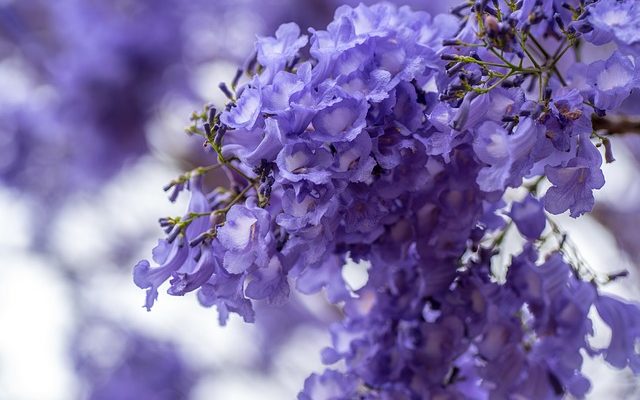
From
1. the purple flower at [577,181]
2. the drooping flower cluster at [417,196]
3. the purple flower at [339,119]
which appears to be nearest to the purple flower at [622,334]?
the drooping flower cluster at [417,196]

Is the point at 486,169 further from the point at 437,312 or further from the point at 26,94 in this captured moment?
the point at 26,94

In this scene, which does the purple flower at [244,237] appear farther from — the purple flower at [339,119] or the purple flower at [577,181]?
the purple flower at [577,181]

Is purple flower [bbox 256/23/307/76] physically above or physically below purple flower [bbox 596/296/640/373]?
above

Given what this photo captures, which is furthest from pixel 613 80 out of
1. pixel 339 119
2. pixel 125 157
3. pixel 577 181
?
pixel 125 157

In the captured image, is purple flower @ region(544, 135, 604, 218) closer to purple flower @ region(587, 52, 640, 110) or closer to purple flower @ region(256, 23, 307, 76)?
purple flower @ region(587, 52, 640, 110)

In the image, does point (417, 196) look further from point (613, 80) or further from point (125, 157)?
point (125, 157)

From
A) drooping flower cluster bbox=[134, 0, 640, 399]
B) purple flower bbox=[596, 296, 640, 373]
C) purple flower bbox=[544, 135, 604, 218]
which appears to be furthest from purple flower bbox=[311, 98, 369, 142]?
purple flower bbox=[596, 296, 640, 373]

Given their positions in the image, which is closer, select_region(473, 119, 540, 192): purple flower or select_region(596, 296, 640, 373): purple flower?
select_region(473, 119, 540, 192): purple flower

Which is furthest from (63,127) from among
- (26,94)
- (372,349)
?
(372,349)
